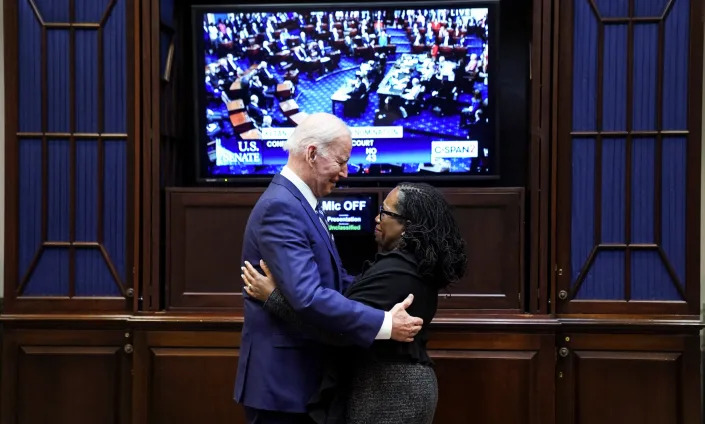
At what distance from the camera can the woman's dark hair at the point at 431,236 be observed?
223cm

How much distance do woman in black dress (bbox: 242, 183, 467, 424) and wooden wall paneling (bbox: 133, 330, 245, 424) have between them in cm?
98

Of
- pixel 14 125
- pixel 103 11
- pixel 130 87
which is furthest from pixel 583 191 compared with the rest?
pixel 14 125

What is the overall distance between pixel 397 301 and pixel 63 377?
1774mm

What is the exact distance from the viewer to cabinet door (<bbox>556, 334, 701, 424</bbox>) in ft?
10.3

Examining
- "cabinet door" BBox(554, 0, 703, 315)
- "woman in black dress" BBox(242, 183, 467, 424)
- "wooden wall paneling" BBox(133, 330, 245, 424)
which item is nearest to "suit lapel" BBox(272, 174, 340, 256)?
"woman in black dress" BBox(242, 183, 467, 424)

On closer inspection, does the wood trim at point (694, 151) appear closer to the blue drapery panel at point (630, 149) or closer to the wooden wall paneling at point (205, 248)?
the blue drapery panel at point (630, 149)

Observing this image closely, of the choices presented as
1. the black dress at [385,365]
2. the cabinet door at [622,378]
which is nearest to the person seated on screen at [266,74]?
the black dress at [385,365]

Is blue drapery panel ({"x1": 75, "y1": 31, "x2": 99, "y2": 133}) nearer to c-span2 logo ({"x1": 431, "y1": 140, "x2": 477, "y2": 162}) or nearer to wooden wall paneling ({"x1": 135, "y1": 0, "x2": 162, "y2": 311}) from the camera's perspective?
wooden wall paneling ({"x1": 135, "y1": 0, "x2": 162, "y2": 311})

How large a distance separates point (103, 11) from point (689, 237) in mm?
2614

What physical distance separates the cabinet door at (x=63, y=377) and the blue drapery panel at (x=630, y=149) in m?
2.00

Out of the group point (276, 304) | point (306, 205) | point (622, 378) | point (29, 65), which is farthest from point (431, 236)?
point (29, 65)

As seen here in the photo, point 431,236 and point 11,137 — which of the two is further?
point 11,137

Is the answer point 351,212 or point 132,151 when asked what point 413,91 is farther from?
point 132,151

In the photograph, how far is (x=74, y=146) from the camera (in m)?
3.24
